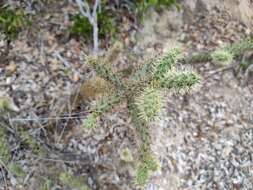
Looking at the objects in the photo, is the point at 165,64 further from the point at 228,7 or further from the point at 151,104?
the point at 228,7

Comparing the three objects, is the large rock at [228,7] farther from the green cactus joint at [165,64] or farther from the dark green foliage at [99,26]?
the green cactus joint at [165,64]

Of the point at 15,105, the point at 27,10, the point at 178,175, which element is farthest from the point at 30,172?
the point at 27,10

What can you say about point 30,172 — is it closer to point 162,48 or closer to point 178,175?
point 178,175

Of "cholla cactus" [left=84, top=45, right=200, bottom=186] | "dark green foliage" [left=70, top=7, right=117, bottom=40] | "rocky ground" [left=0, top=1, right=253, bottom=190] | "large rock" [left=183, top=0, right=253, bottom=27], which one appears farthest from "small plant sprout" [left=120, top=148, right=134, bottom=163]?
"large rock" [left=183, top=0, right=253, bottom=27]

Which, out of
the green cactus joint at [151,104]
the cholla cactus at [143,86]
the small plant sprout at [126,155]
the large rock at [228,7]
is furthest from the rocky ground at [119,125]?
the green cactus joint at [151,104]

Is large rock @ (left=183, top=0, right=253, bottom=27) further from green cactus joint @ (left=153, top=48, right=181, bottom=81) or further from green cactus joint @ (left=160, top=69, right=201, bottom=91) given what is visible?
green cactus joint @ (left=160, top=69, right=201, bottom=91)
